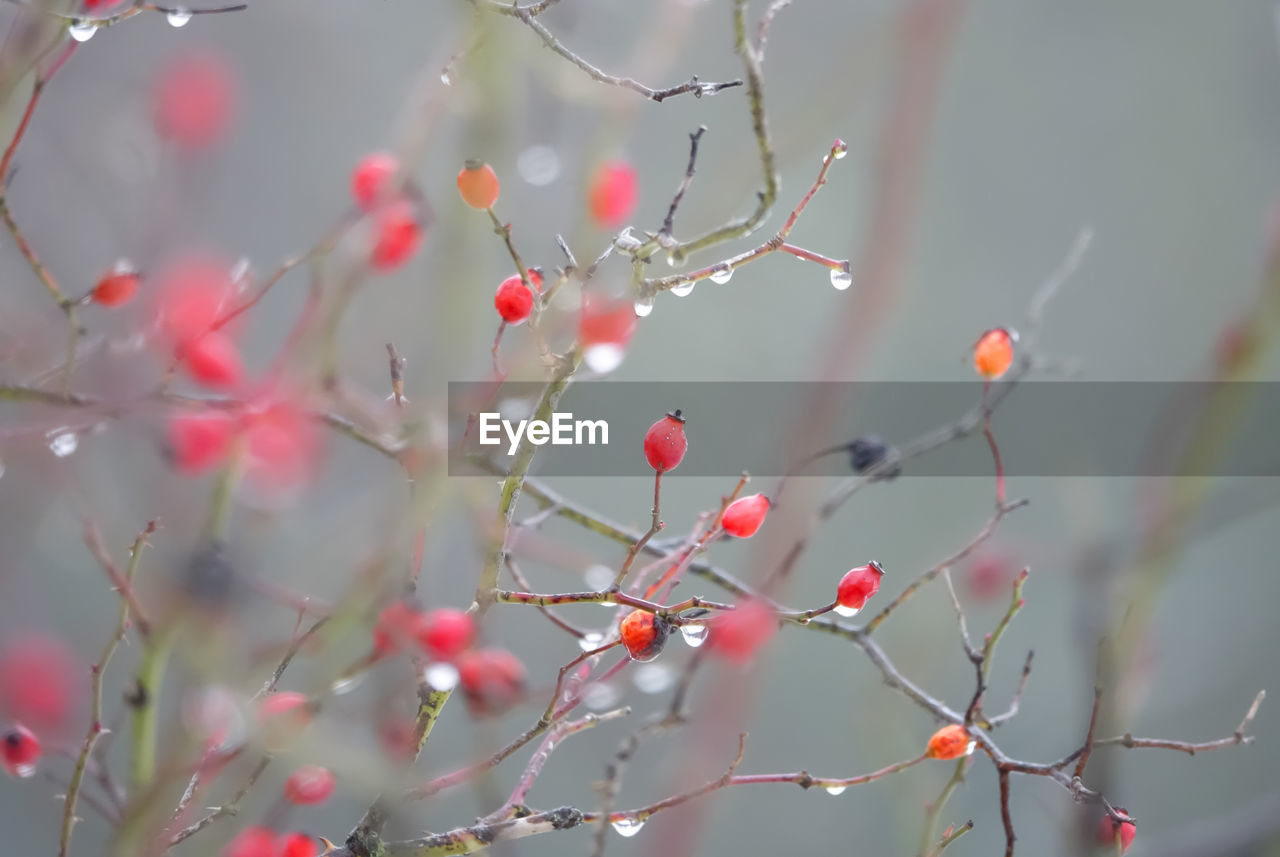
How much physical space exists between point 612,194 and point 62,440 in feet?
1.16

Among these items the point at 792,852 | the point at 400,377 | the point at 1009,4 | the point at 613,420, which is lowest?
the point at 400,377

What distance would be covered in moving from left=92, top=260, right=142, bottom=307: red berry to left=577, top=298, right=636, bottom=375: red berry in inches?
13.7

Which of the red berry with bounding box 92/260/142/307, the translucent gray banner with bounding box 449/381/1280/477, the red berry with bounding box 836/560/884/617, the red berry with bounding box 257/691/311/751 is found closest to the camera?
the red berry with bounding box 257/691/311/751

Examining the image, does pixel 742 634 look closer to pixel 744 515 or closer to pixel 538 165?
pixel 744 515

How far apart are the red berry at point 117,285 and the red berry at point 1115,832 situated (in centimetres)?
63

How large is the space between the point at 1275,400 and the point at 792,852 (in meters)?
1.18

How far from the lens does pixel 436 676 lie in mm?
431

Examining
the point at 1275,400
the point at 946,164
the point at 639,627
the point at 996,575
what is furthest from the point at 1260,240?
the point at 639,627

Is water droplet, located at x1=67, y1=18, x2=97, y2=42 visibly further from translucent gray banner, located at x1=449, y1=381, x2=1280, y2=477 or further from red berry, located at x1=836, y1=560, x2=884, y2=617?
translucent gray banner, located at x1=449, y1=381, x2=1280, y2=477

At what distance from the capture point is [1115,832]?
49 cm

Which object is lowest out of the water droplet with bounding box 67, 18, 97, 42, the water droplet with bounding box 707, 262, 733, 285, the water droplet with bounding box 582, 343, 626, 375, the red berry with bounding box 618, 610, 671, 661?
the red berry with bounding box 618, 610, 671, 661

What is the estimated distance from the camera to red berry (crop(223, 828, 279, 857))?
52 cm

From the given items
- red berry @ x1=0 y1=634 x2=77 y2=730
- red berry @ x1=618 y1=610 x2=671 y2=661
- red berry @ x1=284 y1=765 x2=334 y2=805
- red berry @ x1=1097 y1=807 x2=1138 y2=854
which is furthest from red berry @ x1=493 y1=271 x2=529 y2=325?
red berry @ x1=0 y1=634 x2=77 y2=730

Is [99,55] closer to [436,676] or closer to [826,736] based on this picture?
[436,676]
